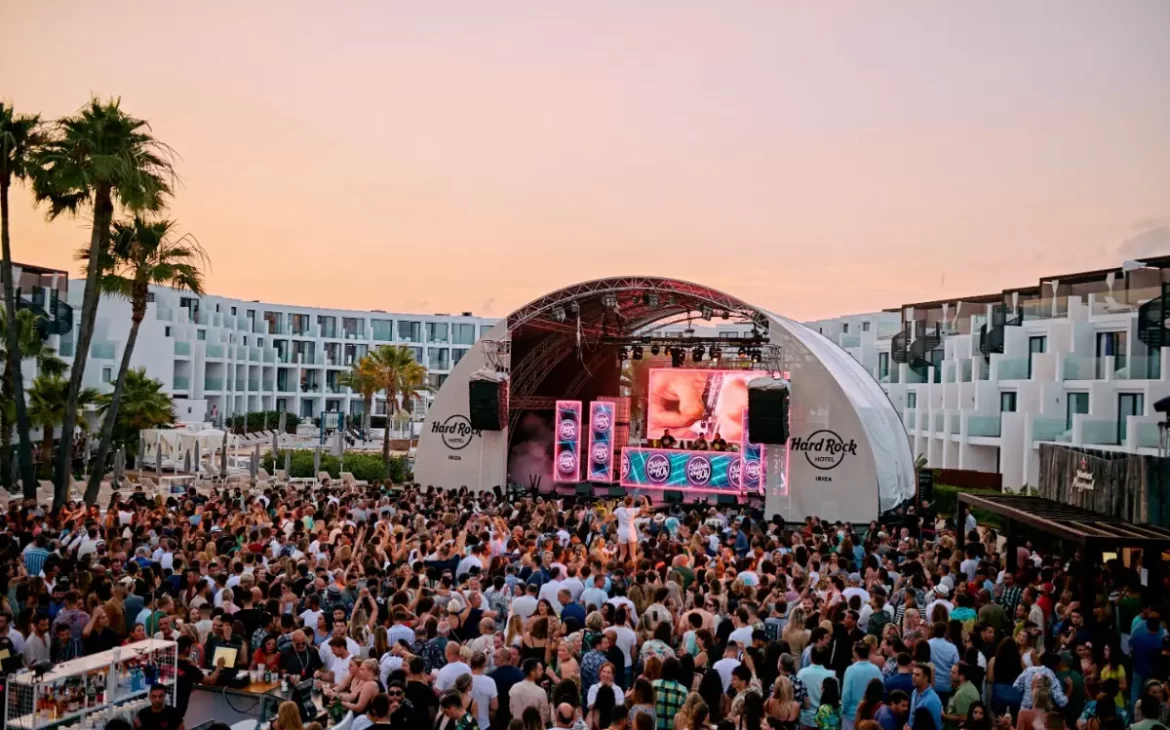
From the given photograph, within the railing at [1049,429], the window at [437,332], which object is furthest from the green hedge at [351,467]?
the window at [437,332]

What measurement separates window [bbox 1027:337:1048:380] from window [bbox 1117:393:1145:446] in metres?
4.83

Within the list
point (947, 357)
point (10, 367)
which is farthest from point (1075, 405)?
point (10, 367)

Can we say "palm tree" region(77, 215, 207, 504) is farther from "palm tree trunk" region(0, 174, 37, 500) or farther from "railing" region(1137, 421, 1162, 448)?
"railing" region(1137, 421, 1162, 448)

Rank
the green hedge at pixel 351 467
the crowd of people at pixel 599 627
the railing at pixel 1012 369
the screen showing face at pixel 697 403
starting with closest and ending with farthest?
the crowd of people at pixel 599 627 < the screen showing face at pixel 697 403 < the railing at pixel 1012 369 < the green hedge at pixel 351 467

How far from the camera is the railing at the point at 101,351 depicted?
1873 inches

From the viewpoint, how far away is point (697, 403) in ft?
94.2

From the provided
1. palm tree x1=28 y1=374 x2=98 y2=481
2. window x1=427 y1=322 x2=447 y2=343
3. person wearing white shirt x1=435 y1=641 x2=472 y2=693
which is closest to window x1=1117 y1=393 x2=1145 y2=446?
person wearing white shirt x1=435 y1=641 x2=472 y2=693

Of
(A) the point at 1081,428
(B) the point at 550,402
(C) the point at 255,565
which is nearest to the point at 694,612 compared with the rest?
(C) the point at 255,565

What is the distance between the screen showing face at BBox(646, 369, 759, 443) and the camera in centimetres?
2797

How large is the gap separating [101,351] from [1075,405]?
137 feet

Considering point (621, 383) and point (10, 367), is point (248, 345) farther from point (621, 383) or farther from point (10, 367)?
point (621, 383)

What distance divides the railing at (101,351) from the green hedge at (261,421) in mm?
11505

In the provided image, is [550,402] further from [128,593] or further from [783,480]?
[128,593]

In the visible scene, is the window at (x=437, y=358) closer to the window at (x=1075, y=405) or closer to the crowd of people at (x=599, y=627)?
the window at (x=1075, y=405)
